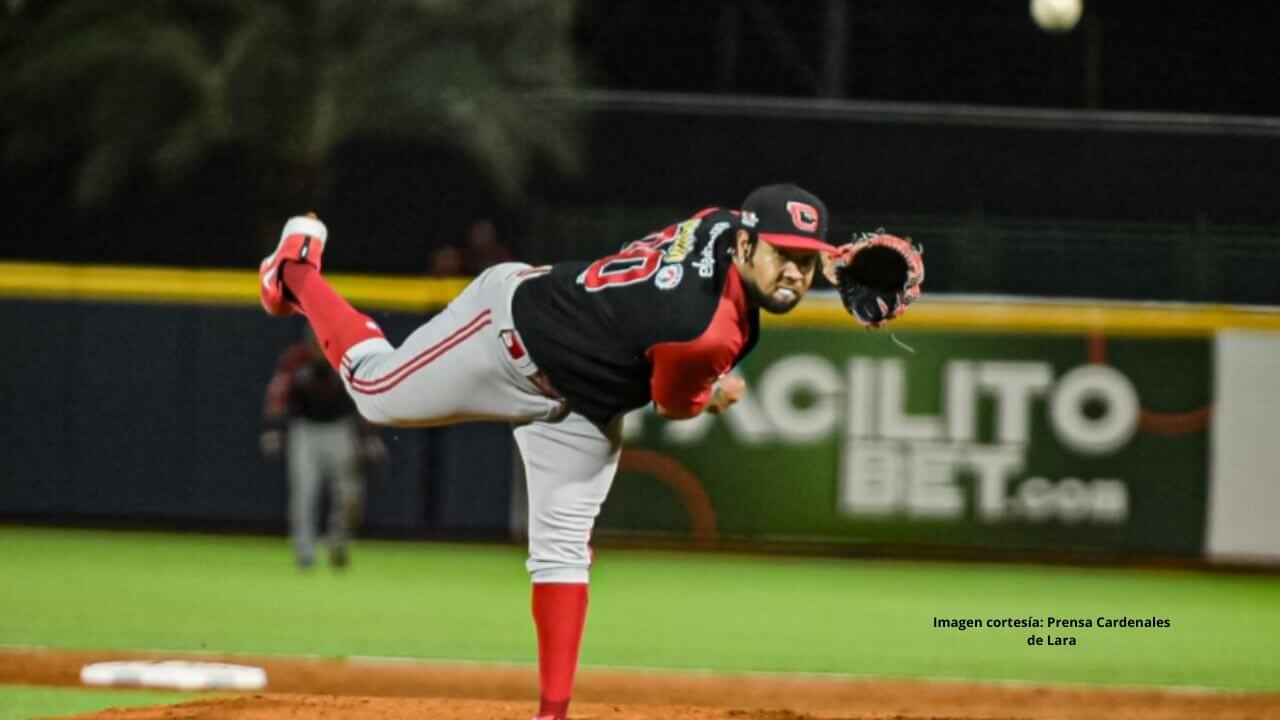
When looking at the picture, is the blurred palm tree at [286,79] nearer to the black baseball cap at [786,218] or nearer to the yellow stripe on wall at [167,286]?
the yellow stripe on wall at [167,286]

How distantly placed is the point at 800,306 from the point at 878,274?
727cm

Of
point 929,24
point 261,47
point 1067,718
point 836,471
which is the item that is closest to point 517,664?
point 1067,718

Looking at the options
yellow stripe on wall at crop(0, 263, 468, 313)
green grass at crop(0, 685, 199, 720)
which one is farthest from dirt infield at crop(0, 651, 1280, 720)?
yellow stripe on wall at crop(0, 263, 468, 313)

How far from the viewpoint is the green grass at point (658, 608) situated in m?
8.91

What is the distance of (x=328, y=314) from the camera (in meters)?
6.05

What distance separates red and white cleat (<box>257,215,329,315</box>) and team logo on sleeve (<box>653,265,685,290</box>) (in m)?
1.41

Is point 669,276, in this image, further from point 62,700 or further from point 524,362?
point 62,700

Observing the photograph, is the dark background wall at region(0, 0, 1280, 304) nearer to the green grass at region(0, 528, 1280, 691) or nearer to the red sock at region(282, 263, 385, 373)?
the green grass at region(0, 528, 1280, 691)

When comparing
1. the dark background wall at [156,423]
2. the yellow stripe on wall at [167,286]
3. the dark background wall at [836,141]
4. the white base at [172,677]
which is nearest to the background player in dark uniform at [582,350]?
the white base at [172,677]

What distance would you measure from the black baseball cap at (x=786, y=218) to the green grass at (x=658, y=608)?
3807 millimetres

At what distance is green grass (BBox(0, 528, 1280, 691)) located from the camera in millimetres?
8906

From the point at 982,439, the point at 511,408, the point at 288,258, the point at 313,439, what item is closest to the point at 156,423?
the point at 313,439

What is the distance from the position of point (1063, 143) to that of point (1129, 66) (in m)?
1.31

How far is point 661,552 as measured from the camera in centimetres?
1339
